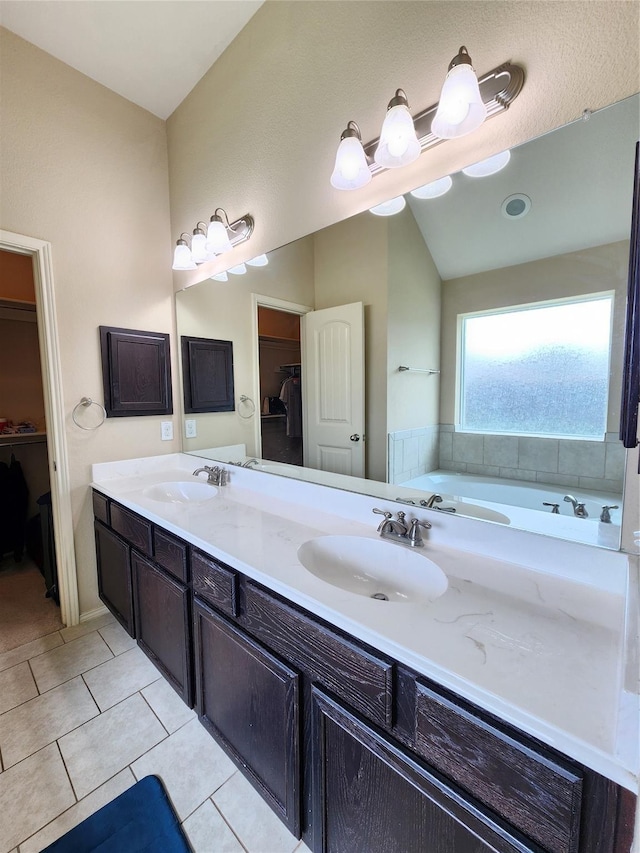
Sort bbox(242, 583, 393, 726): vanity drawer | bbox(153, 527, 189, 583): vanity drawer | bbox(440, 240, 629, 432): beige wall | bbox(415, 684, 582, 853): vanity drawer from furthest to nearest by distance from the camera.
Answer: bbox(153, 527, 189, 583): vanity drawer → bbox(440, 240, 629, 432): beige wall → bbox(242, 583, 393, 726): vanity drawer → bbox(415, 684, 582, 853): vanity drawer

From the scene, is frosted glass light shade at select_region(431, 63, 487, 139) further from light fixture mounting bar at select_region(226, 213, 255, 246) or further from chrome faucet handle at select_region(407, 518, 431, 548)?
chrome faucet handle at select_region(407, 518, 431, 548)

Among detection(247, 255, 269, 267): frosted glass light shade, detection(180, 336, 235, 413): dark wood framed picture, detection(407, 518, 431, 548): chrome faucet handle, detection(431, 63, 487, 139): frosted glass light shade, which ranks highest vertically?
detection(431, 63, 487, 139): frosted glass light shade

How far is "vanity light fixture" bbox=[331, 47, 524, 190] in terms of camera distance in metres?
0.92

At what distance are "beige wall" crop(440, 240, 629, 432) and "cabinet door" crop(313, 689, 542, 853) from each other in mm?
864

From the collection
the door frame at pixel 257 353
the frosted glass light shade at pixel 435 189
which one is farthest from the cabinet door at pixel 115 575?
the frosted glass light shade at pixel 435 189

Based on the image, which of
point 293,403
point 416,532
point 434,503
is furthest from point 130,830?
point 293,403

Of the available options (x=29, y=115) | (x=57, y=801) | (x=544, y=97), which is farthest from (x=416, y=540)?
(x=29, y=115)

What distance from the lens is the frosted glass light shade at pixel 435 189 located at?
1.10 meters

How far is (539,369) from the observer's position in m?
1.00

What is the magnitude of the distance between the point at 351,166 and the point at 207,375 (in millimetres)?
1383

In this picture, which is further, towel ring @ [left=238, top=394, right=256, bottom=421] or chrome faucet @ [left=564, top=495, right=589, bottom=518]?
towel ring @ [left=238, top=394, right=256, bottom=421]

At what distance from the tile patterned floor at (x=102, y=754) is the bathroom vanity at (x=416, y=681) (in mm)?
149

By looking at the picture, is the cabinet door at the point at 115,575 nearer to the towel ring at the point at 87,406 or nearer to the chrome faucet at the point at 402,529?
the towel ring at the point at 87,406

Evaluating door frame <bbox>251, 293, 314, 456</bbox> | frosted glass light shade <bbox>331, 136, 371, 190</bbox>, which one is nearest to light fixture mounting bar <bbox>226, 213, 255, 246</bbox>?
door frame <bbox>251, 293, 314, 456</bbox>
